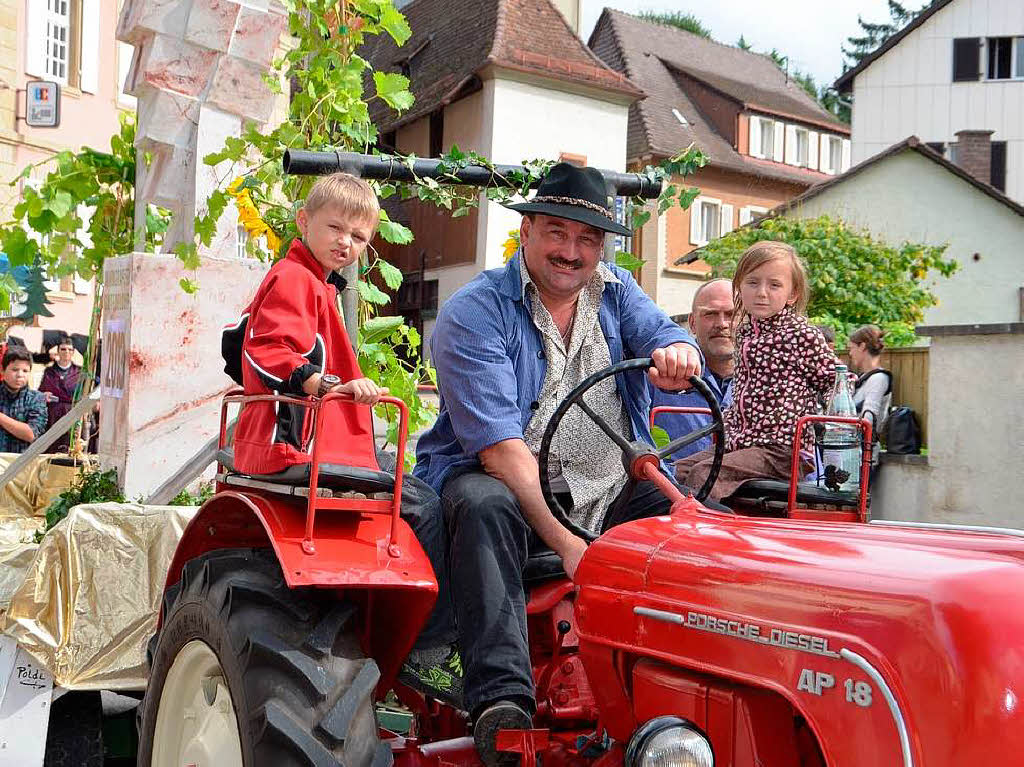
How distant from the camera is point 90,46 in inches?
864

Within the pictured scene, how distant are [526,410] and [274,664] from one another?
1.01 m

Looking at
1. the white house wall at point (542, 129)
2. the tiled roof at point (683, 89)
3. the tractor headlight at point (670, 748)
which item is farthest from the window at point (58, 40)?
the tractor headlight at point (670, 748)

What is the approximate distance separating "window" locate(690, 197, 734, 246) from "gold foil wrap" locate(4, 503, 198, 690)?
97.3 feet

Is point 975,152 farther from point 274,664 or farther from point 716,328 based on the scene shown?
point 274,664

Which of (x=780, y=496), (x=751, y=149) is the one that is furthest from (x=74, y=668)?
(x=751, y=149)

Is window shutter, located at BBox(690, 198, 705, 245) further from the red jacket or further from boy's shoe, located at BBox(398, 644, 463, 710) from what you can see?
boy's shoe, located at BBox(398, 644, 463, 710)

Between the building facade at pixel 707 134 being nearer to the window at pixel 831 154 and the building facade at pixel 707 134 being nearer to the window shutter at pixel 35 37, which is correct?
the window at pixel 831 154

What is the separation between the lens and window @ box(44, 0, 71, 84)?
21328 millimetres

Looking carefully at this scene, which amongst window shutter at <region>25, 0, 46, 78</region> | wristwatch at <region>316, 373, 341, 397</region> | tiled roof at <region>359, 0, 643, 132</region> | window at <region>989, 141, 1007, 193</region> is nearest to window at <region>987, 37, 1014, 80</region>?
window at <region>989, 141, 1007, 193</region>

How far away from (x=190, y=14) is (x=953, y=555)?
4894 millimetres

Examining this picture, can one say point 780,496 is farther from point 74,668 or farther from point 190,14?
point 190,14

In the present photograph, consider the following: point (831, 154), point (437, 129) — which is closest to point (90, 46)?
point (437, 129)

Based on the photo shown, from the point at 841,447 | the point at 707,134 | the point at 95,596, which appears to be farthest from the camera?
the point at 707,134

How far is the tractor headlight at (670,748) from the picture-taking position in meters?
2.28
